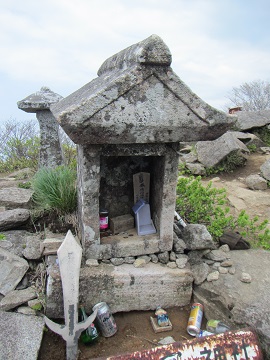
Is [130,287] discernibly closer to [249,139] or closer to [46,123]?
[46,123]

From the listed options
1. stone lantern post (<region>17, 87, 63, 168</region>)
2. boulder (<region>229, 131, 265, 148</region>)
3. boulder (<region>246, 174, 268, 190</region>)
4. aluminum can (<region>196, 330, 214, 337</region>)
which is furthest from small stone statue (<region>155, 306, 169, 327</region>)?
boulder (<region>229, 131, 265, 148</region>)

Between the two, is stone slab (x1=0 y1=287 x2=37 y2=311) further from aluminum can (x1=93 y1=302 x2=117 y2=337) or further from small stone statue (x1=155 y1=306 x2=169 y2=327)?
small stone statue (x1=155 y1=306 x2=169 y2=327)

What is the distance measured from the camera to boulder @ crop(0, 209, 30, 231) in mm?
3635

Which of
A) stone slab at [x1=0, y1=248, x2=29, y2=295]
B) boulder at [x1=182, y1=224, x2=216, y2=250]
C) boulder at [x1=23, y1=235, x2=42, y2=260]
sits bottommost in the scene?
stone slab at [x1=0, y1=248, x2=29, y2=295]

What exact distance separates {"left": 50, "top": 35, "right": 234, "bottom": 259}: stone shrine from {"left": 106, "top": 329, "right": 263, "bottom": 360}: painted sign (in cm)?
116

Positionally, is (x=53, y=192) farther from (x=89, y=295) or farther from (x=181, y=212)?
(x=181, y=212)

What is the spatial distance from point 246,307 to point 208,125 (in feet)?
5.25

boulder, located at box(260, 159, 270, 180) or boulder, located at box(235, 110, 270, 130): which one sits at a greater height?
boulder, located at box(235, 110, 270, 130)

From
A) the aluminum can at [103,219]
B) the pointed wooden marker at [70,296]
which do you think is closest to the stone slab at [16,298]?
the pointed wooden marker at [70,296]

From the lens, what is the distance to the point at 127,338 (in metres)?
2.72

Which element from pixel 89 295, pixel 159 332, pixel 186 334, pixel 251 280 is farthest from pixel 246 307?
pixel 89 295

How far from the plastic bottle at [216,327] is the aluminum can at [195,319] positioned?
0.08 meters

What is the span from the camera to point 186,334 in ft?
9.12

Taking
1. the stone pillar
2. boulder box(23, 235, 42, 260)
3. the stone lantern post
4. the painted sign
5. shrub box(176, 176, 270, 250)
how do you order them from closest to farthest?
the painted sign, boulder box(23, 235, 42, 260), shrub box(176, 176, 270, 250), the stone lantern post, the stone pillar
